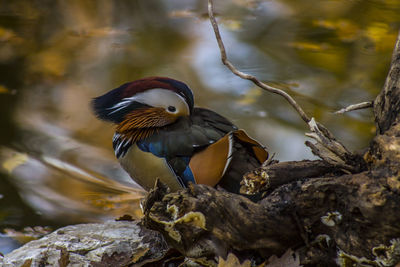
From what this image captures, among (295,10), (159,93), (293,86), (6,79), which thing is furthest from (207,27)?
(159,93)

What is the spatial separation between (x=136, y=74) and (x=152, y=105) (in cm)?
223

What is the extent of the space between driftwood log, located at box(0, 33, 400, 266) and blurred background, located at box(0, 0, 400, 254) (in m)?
1.28

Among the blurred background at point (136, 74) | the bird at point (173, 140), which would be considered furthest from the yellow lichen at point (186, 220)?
the blurred background at point (136, 74)

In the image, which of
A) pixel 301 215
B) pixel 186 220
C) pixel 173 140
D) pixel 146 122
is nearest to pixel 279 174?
pixel 301 215

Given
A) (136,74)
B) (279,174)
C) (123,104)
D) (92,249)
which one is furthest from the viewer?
(136,74)

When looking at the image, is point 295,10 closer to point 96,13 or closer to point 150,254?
point 96,13

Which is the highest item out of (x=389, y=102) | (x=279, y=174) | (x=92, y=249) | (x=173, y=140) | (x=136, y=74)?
(x=389, y=102)

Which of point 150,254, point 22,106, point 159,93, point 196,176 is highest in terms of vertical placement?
point 159,93

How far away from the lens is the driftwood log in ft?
5.20

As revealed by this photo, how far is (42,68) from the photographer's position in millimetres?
4887

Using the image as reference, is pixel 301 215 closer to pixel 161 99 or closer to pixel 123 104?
pixel 161 99

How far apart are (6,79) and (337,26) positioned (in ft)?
10.1

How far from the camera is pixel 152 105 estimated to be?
7.90 feet

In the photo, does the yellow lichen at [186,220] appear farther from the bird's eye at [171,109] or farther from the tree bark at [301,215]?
the bird's eye at [171,109]
